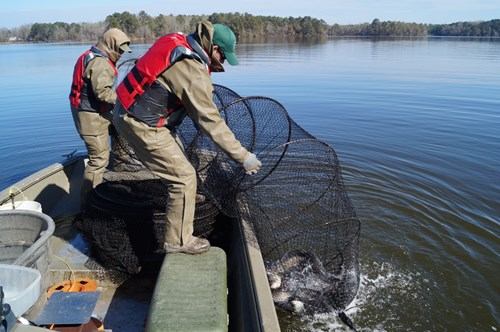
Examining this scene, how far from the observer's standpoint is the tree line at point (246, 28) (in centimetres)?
7425

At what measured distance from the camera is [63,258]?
4.23 meters

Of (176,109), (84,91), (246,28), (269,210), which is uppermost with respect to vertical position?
(246,28)

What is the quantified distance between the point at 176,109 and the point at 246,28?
84.8 metres

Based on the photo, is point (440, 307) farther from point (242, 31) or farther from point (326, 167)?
point (242, 31)

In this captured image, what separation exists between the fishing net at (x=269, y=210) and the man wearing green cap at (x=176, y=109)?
568 millimetres

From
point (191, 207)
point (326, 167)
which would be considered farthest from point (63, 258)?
point (326, 167)

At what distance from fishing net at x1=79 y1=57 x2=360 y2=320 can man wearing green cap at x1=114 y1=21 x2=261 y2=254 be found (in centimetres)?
57

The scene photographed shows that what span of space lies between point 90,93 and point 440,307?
4615mm

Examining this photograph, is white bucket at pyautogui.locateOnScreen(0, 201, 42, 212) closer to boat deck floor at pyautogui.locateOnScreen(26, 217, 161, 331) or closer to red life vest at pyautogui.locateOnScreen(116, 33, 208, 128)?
boat deck floor at pyautogui.locateOnScreen(26, 217, 161, 331)

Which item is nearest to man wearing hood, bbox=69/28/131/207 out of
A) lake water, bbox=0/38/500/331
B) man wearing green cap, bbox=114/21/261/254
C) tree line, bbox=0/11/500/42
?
man wearing green cap, bbox=114/21/261/254

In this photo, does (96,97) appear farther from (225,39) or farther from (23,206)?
(225,39)

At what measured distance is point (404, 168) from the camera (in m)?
8.66

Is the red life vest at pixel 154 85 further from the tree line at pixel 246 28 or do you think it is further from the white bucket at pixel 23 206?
the tree line at pixel 246 28

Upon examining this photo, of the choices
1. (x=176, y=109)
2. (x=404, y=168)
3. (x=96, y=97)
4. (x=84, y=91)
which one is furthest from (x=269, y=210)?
(x=404, y=168)
